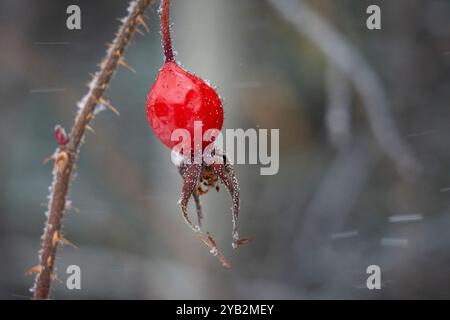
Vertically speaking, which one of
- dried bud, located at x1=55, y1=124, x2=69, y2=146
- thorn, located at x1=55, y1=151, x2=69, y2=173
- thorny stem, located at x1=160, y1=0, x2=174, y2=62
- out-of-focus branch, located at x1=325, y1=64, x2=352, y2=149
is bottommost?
thorn, located at x1=55, y1=151, x2=69, y2=173

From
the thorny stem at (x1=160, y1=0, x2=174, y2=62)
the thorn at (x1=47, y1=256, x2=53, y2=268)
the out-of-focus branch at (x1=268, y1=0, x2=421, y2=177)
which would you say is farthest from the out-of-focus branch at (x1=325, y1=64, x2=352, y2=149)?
the thorn at (x1=47, y1=256, x2=53, y2=268)

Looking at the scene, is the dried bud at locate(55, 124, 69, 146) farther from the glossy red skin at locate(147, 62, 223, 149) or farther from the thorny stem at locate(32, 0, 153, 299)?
the glossy red skin at locate(147, 62, 223, 149)

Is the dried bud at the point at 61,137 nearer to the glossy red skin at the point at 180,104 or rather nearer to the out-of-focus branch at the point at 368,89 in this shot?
the glossy red skin at the point at 180,104

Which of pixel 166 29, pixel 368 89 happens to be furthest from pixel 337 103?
pixel 166 29

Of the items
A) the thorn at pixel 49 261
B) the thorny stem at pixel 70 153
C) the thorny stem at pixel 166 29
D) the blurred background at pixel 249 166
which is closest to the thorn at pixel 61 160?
the thorny stem at pixel 70 153

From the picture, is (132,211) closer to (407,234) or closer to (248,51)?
(248,51)

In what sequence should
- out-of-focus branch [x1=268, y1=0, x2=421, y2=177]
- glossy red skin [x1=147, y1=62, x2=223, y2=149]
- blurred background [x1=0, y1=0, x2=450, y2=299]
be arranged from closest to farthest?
glossy red skin [x1=147, y1=62, x2=223, y2=149], out-of-focus branch [x1=268, y1=0, x2=421, y2=177], blurred background [x1=0, y1=0, x2=450, y2=299]

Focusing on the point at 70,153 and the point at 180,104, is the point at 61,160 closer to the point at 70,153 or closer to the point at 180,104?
the point at 70,153
